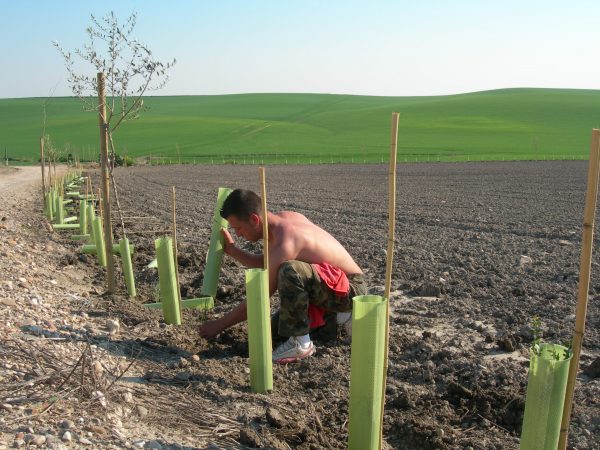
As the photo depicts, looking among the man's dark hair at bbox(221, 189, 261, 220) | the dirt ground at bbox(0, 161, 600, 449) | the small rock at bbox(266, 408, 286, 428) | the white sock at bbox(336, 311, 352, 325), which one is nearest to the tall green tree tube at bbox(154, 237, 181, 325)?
the dirt ground at bbox(0, 161, 600, 449)

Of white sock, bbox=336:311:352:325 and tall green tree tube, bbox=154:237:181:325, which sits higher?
tall green tree tube, bbox=154:237:181:325

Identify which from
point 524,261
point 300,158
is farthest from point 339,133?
point 524,261

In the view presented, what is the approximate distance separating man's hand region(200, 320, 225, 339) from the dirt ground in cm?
8

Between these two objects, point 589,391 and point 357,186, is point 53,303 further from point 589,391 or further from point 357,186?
point 357,186

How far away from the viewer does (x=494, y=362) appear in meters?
4.50

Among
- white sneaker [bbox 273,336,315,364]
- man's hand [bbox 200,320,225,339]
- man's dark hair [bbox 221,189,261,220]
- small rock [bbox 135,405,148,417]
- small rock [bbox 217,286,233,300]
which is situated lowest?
small rock [bbox 217,286,233,300]

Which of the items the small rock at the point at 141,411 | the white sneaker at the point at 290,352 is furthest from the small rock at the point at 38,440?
the white sneaker at the point at 290,352

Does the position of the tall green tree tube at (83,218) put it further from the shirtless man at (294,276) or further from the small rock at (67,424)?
the small rock at (67,424)

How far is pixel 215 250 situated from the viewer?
5137 millimetres

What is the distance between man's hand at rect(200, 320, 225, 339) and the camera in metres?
4.54

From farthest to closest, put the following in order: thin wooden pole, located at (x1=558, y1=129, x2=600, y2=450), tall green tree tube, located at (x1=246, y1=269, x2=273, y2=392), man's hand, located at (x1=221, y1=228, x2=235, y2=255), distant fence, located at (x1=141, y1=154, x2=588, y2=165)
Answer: distant fence, located at (x1=141, y1=154, x2=588, y2=165)
man's hand, located at (x1=221, y1=228, x2=235, y2=255)
tall green tree tube, located at (x1=246, y1=269, x2=273, y2=392)
thin wooden pole, located at (x1=558, y1=129, x2=600, y2=450)

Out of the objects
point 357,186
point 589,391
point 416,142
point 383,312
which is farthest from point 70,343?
point 416,142

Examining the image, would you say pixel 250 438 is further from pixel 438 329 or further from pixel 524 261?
pixel 524 261

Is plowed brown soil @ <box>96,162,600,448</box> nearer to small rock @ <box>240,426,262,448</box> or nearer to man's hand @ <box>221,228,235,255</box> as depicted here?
small rock @ <box>240,426,262,448</box>
